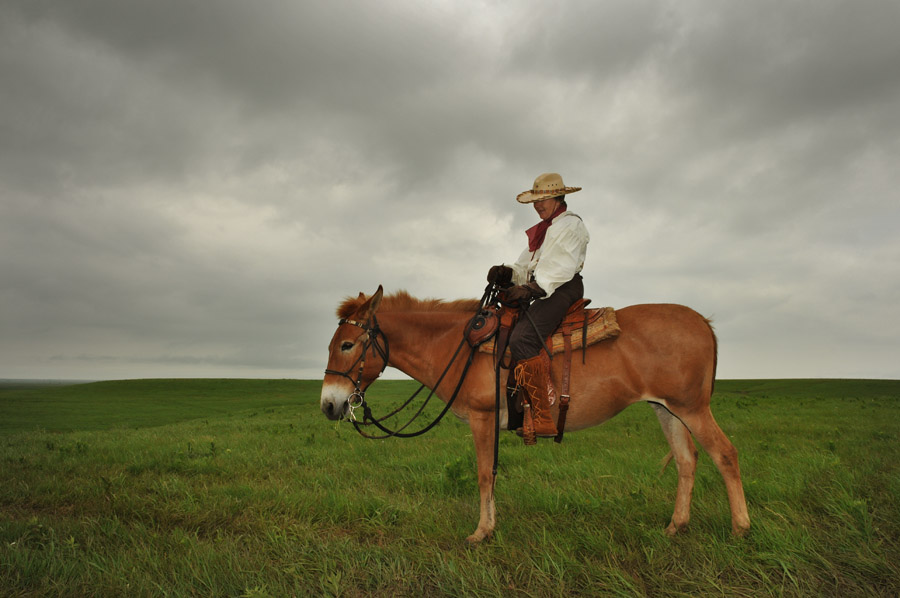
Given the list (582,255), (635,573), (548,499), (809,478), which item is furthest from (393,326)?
(809,478)

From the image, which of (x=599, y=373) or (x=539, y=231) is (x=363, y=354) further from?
(x=599, y=373)

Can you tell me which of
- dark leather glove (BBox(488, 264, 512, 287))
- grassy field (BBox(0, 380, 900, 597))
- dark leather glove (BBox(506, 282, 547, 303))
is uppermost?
dark leather glove (BBox(488, 264, 512, 287))

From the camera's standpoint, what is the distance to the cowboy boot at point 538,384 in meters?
5.41

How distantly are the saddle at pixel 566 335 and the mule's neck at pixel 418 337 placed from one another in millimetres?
538

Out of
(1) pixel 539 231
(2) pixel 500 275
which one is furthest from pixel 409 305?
(1) pixel 539 231

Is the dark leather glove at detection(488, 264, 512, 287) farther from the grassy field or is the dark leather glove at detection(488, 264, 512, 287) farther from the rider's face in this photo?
the grassy field

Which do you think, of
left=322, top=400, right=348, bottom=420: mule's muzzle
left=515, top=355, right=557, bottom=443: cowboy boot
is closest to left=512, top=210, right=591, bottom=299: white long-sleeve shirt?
left=515, top=355, right=557, bottom=443: cowboy boot

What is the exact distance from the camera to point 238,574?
4.32 meters

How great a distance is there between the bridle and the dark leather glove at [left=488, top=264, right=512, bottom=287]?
1.62m

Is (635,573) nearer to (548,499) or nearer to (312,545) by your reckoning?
(548,499)

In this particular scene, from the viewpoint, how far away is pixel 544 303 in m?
5.63

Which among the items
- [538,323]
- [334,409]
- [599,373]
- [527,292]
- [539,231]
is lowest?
[334,409]

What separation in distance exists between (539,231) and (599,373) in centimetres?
197

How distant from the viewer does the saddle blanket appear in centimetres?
539
